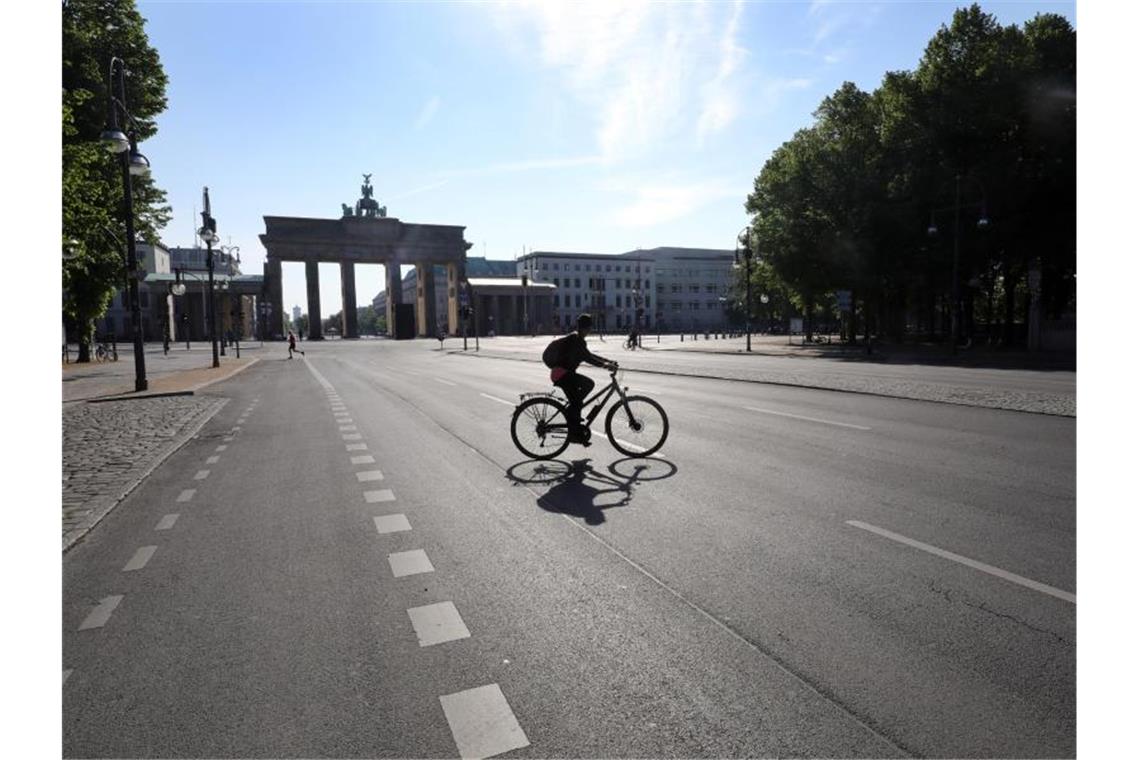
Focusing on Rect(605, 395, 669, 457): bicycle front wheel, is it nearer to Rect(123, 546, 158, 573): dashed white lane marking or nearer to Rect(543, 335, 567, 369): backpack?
Rect(543, 335, 567, 369): backpack

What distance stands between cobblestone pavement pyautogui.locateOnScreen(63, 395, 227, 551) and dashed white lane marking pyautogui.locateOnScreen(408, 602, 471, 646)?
323cm

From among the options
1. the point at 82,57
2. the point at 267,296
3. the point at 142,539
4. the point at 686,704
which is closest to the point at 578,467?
the point at 142,539

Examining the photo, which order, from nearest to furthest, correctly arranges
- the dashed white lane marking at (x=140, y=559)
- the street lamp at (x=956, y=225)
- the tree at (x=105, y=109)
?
the dashed white lane marking at (x=140, y=559) < the tree at (x=105, y=109) < the street lamp at (x=956, y=225)

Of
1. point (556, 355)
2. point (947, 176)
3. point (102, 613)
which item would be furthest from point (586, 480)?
point (947, 176)

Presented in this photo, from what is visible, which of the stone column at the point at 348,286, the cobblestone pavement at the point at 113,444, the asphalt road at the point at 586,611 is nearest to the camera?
the asphalt road at the point at 586,611

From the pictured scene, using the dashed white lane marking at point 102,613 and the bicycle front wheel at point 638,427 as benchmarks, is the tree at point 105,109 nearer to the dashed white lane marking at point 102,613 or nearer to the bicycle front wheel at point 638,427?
the bicycle front wheel at point 638,427

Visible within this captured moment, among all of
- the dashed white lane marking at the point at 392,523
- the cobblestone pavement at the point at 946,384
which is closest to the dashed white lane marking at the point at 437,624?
the dashed white lane marking at the point at 392,523

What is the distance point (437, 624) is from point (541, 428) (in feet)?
15.4

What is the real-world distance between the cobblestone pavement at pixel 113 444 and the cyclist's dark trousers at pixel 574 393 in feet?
15.7

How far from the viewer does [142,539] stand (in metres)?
5.43

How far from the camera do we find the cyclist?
820cm

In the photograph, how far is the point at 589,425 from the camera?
27.9 ft

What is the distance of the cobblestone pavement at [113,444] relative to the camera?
6.47 m

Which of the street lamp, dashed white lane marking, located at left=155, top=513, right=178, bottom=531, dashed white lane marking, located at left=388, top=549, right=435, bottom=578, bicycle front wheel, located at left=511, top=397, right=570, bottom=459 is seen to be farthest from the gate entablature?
dashed white lane marking, located at left=388, top=549, right=435, bottom=578
